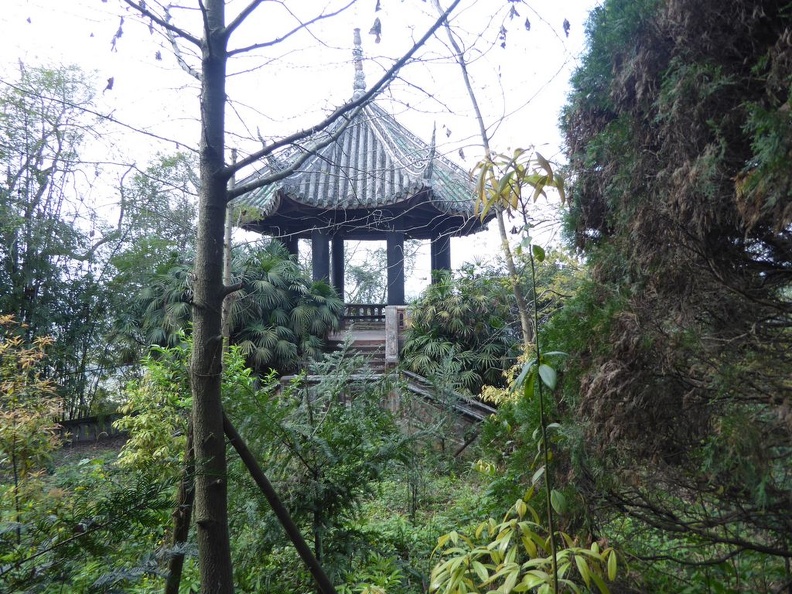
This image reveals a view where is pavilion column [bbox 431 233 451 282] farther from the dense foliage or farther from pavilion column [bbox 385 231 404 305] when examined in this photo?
the dense foliage

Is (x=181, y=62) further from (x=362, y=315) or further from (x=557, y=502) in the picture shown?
(x=362, y=315)

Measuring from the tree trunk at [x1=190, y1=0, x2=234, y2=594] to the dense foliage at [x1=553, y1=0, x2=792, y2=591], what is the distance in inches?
41.2

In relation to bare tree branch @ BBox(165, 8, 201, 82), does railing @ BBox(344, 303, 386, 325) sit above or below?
below

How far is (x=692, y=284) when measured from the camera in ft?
4.63

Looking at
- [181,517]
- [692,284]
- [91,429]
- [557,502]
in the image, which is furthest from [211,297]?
[91,429]

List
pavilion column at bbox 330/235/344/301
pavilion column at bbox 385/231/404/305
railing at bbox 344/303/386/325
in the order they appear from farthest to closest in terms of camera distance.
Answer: pavilion column at bbox 330/235/344/301, railing at bbox 344/303/386/325, pavilion column at bbox 385/231/404/305

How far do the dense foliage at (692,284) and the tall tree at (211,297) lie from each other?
0.71 m

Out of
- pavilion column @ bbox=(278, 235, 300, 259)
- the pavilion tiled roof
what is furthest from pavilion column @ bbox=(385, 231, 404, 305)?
pavilion column @ bbox=(278, 235, 300, 259)

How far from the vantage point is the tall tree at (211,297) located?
157 cm

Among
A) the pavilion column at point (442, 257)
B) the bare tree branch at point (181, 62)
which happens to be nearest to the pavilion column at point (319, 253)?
the pavilion column at point (442, 257)

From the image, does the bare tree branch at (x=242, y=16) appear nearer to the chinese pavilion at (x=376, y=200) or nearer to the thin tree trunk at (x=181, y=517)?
the thin tree trunk at (x=181, y=517)

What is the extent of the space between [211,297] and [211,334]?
110 millimetres

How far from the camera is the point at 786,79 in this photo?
3.65 feet

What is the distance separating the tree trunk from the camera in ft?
5.14
